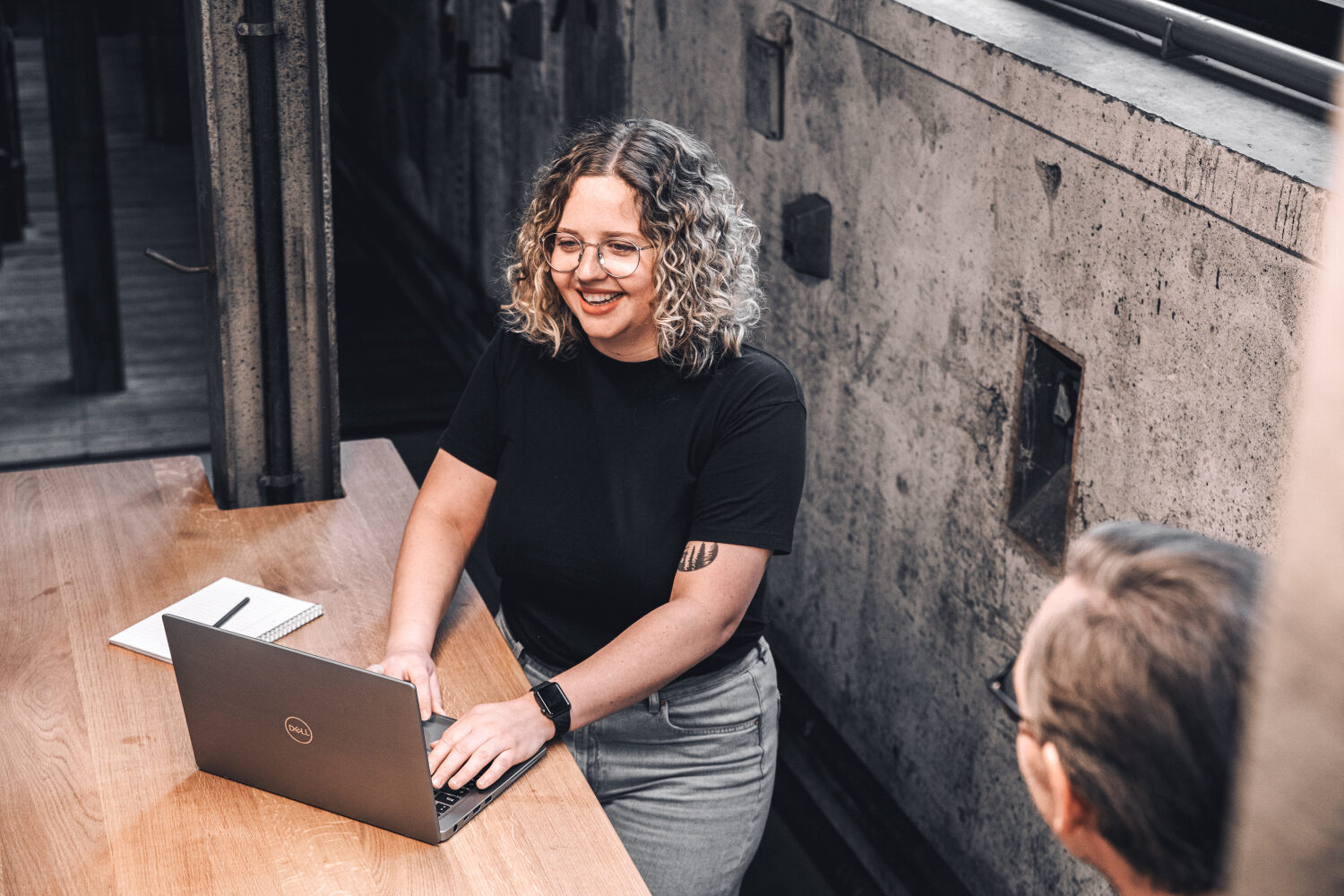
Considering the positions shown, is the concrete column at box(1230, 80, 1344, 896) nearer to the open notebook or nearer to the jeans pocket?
the jeans pocket

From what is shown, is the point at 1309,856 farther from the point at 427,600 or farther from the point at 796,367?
the point at 796,367

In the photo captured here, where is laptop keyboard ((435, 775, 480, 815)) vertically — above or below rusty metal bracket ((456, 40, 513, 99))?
below

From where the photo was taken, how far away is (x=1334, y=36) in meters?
2.21

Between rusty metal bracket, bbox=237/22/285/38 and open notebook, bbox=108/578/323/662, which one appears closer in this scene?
open notebook, bbox=108/578/323/662

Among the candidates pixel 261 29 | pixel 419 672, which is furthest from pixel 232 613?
pixel 261 29

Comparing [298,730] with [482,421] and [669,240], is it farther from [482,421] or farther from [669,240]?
[669,240]

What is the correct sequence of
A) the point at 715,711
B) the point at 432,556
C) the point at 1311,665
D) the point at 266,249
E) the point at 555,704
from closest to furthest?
the point at 1311,665 < the point at 555,704 < the point at 715,711 < the point at 432,556 < the point at 266,249

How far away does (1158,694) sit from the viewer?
0.80m

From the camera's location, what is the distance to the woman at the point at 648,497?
77.5 inches

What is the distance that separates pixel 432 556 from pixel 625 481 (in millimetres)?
357

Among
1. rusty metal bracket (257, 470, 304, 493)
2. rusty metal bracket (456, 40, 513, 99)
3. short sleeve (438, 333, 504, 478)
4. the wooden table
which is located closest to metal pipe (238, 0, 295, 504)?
rusty metal bracket (257, 470, 304, 493)

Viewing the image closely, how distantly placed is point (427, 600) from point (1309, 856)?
183 cm

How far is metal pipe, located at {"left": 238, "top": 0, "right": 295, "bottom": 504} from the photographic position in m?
2.49

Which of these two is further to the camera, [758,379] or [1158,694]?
[758,379]
